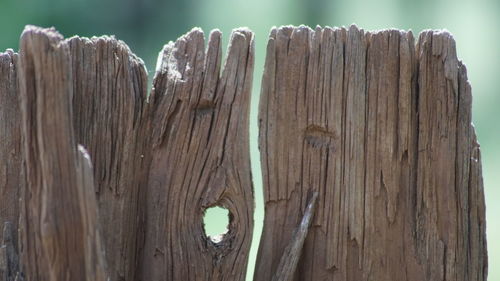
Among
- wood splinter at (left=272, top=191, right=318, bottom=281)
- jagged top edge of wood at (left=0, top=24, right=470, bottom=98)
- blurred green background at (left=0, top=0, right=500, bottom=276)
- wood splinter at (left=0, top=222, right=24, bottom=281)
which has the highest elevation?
blurred green background at (left=0, top=0, right=500, bottom=276)

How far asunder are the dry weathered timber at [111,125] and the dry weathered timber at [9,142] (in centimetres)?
33

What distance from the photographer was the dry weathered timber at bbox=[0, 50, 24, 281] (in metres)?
3.28

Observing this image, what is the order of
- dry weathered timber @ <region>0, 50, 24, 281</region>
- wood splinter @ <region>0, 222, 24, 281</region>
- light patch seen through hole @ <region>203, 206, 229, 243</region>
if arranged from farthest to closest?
light patch seen through hole @ <region>203, 206, 229, 243</region> < dry weathered timber @ <region>0, 50, 24, 281</region> < wood splinter @ <region>0, 222, 24, 281</region>

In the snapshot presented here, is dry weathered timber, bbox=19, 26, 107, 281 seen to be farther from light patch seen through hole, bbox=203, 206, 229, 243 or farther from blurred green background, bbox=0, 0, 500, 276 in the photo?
blurred green background, bbox=0, 0, 500, 276

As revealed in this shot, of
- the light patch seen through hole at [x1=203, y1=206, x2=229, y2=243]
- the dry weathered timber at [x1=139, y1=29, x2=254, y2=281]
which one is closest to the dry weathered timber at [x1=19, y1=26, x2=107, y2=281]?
the dry weathered timber at [x1=139, y1=29, x2=254, y2=281]

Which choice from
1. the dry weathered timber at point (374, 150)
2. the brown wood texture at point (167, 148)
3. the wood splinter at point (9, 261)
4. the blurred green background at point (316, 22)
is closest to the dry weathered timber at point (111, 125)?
the brown wood texture at point (167, 148)

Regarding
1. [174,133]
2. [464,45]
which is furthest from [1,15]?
[174,133]

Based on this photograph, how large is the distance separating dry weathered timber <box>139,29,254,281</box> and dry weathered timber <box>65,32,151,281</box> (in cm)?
9

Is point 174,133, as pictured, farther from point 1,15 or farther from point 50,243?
point 1,15

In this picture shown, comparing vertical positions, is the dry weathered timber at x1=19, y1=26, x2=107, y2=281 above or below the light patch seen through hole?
below

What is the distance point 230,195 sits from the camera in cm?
318

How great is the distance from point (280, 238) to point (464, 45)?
15.8ft

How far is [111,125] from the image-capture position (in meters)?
3.12

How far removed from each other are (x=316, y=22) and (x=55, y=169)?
18.4 ft
